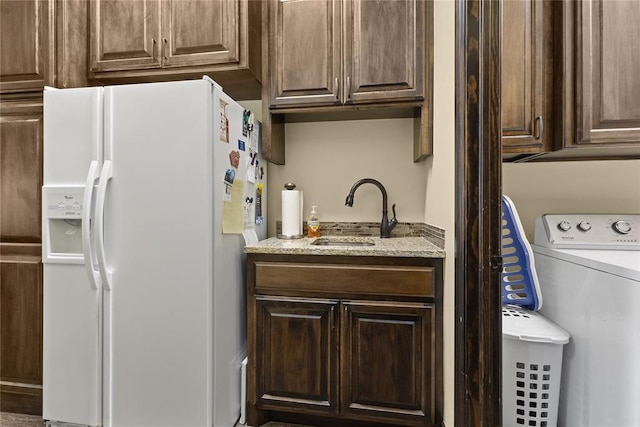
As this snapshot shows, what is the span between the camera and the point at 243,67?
1.70 meters

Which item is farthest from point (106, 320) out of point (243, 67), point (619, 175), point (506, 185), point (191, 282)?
point (619, 175)

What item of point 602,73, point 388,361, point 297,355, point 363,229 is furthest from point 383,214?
point 602,73

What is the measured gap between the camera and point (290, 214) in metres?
1.95

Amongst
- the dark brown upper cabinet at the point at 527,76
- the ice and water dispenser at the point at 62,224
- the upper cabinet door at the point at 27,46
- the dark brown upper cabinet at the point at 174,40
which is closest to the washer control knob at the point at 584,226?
the dark brown upper cabinet at the point at 527,76

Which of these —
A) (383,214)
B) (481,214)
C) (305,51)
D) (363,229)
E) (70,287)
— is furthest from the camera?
(363,229)

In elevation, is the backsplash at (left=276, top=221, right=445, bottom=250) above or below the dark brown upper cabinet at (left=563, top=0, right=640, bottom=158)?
below

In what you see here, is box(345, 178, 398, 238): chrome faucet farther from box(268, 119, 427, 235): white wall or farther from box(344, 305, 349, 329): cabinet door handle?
box(344, 305, 349, 329): cabinet door handle

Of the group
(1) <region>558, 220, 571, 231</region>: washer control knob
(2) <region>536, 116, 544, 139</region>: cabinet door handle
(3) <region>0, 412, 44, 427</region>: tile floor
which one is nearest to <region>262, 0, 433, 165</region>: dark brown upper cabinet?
(2) <region>536, 116, 544, 139</region>: cabinet door handle

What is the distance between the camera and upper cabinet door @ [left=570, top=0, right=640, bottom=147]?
1358mm

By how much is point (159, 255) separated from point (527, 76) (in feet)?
6.10

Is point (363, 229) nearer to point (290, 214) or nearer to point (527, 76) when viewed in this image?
point (290, 214)

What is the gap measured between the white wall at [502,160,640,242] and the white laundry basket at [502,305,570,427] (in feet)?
2.21

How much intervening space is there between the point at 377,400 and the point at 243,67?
1830 mm

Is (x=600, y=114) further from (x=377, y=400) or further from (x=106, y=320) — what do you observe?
(x=106, y=320)
